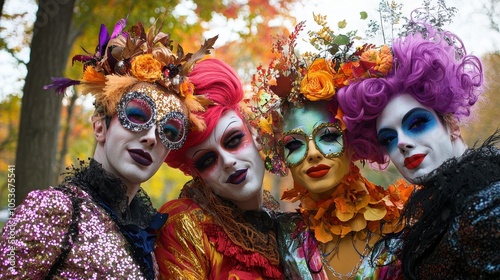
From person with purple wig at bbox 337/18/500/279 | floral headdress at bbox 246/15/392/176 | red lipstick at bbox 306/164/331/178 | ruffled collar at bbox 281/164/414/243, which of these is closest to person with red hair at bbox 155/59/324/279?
floral headdress at bbox 246/15/392/176

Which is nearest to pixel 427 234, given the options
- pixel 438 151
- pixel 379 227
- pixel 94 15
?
pixel 438 151

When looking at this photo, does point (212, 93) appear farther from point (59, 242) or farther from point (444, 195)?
point (444, 195)

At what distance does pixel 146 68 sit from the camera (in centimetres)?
351

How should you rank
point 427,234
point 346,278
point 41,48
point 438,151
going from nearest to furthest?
point 427,234 < point 438,151 < point 346,278 < point 41,48

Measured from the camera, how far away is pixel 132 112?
11.2 feet

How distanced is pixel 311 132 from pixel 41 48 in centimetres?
315

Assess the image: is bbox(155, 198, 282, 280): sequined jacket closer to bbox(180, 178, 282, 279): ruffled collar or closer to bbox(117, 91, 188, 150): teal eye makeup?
bbox(180, 178, 282, 279): ruffled collar

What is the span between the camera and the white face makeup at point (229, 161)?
388cm

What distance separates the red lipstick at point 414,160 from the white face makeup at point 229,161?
1045mm

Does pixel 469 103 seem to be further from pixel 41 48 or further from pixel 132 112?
pixel 41 48

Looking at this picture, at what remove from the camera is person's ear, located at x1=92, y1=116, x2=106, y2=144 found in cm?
351

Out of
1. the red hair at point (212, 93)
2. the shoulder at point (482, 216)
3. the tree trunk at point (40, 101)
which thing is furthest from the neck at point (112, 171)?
the tree trunk at point (40, 101)

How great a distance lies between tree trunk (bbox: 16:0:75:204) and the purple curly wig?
10.5 ft

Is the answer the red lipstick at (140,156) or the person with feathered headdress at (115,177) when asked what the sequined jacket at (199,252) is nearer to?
the person with feathered headdress at (115,177)
